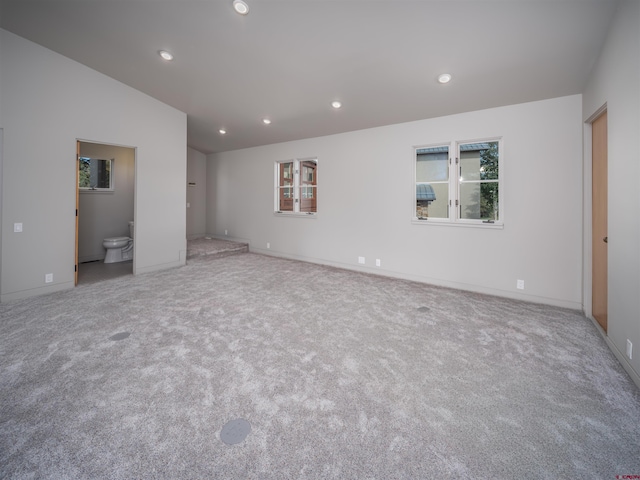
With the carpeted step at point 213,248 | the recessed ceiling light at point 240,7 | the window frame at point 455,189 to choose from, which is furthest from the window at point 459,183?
the carpeted step at point 213,248

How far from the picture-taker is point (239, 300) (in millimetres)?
3727

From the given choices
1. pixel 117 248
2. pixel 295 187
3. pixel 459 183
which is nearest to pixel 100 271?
pixel 117 248

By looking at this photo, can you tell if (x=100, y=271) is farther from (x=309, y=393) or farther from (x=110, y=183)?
(x=309, y=393)

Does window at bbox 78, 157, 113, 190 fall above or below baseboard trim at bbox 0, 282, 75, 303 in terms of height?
above

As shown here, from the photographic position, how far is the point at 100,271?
506cm

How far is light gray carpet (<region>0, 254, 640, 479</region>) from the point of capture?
→ 139 centimetres

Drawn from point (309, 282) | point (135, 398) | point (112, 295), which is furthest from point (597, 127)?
point (112, 295)

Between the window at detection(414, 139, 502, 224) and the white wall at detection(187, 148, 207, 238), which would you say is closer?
the window at detection(414, 139, 502, 224)

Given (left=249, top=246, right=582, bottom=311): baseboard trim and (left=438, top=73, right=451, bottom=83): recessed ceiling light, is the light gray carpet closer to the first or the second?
(left=249, top=246, right=582, bottom=311): baseboard trim

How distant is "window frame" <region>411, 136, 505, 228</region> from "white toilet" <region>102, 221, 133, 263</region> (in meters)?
5.82

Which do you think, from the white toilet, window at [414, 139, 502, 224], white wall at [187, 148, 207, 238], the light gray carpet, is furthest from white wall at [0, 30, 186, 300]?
window at [414, 139, 502, 224]

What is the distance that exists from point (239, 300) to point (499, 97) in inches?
172

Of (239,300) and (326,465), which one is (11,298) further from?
(326,465)

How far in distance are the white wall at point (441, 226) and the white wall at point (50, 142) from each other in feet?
9.29
